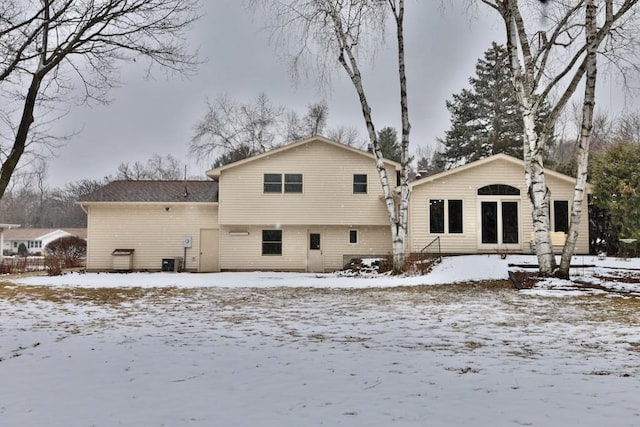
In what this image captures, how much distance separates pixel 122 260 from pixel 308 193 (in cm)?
897

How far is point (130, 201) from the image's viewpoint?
828 inches

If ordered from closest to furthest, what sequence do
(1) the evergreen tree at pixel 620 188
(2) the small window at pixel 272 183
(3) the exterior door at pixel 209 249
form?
(1) the evergreen tree at pixel 620 188, (2) the small window at pixel 272 183, (3) the exterior door at pixel 209 249

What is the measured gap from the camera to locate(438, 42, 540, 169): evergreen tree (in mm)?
35750

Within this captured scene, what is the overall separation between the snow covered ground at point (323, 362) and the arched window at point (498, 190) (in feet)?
30.7

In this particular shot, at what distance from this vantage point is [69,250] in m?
25.7

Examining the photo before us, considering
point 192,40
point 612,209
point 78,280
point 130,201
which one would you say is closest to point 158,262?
point 130,201

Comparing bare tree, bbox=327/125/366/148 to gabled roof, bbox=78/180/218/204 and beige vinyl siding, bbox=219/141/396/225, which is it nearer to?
gabled roof, bbox=78/180/218/204

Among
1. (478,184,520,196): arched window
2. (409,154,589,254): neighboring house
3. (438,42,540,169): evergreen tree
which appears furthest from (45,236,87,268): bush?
(438,42,540,169): evergreen tree

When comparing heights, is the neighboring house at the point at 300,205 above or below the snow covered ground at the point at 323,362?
above

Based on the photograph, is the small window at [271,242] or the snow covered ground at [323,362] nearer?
the snow covered ground at [323,362]

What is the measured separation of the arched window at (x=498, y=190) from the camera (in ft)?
62.9

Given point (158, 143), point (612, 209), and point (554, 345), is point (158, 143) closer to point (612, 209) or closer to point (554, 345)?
point (612, 209)

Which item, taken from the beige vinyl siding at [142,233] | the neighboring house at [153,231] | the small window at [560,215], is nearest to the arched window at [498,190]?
the small window at [560,215]

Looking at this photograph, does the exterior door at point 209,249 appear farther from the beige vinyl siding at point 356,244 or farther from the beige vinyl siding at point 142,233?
the beige vinyl siding at point 356,244
